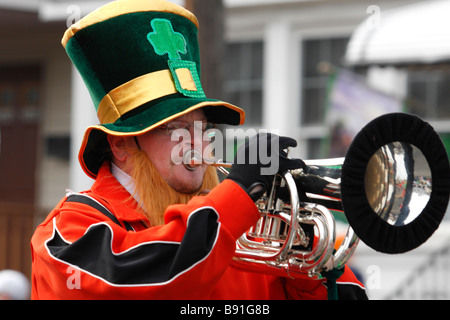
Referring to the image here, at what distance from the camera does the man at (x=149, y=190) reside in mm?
1980

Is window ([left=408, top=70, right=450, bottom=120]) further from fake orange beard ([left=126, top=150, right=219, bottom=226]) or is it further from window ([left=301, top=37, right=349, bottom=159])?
fake orange beard ([left=126, top=150, right=219, bottom=226])

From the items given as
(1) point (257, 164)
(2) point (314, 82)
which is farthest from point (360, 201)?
(2) point (314, 82)

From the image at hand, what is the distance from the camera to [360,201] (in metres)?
2.07

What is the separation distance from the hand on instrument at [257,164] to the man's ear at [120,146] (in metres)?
0.49

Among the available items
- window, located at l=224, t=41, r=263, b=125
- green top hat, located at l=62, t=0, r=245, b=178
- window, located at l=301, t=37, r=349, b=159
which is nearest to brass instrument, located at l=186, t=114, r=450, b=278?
green top hat, located at l=62, t=0, r=245, b=178

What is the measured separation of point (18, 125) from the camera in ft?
31.1

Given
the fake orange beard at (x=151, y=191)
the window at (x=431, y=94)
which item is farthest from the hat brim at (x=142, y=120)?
the window at (x=431, y=94)

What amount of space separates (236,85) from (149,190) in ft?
20.7

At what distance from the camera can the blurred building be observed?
25.6 feet
